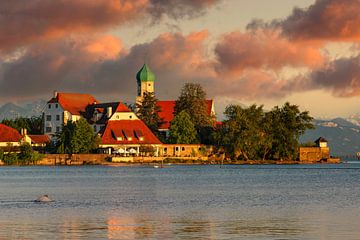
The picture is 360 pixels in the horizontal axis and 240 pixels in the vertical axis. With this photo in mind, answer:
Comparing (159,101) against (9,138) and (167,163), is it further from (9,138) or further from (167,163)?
(9,138)

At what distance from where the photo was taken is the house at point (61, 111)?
550 ft

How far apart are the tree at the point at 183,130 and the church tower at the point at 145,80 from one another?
115 feet

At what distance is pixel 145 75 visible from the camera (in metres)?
194

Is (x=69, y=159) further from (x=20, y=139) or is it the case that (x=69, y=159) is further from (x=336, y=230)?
(x=336, y=230)

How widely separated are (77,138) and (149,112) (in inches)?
1291

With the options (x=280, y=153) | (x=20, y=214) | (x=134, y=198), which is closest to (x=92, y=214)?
(x=20, y=214)

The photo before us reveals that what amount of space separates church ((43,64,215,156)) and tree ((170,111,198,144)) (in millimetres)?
1842

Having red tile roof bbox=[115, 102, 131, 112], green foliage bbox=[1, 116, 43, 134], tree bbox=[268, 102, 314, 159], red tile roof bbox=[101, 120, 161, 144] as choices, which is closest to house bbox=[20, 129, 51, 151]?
green foliage bbox=[1, 116, 43, 134]

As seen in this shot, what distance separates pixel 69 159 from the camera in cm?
14825

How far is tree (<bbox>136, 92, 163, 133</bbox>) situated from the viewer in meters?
174

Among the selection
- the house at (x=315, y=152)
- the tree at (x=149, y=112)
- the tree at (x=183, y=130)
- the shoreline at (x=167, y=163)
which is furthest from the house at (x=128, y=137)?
the house at (x=315, y=152)

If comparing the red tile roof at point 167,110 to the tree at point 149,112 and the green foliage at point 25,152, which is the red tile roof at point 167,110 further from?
the green foliage at point 25,152

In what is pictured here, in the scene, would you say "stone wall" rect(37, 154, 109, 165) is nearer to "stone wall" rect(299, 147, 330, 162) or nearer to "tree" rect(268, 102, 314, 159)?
"tree" rect(268, 102, 314, 159)

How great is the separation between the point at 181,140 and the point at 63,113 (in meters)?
24.6
